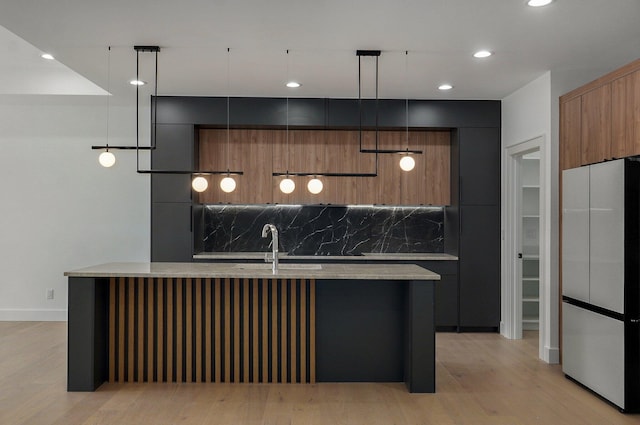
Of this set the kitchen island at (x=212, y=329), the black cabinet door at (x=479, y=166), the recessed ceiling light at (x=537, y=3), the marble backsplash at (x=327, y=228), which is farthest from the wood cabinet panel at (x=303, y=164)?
the recessed ceiling light at (x=537, y=3)

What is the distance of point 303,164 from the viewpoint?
667cm

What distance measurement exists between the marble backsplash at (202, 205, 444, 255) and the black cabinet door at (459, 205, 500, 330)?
1.97 ft

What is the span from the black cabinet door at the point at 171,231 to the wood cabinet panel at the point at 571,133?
4064 millimetres

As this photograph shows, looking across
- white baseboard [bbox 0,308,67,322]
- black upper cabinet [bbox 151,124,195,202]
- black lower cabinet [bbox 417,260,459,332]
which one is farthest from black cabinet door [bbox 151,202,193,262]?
black lower cabinet [bbox 417,260,459,332]

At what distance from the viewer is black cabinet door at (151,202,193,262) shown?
6.35m

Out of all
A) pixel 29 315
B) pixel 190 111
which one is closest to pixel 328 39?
pixel 190 111

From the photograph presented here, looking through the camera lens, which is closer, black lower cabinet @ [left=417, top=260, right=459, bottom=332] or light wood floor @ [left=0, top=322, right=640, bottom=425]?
light wood floor @ [left=0, top=322, right=640, bottom=425]

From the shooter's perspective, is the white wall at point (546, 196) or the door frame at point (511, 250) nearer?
the white wall at point (546, 196)

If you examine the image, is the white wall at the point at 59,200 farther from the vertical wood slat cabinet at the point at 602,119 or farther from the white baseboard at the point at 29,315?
the vertical wood slat cabinet at the point at 602,119

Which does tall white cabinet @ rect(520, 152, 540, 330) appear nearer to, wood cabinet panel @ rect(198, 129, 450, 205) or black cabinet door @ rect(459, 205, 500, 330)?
black cabinet door @ rect(459, 205, 500, 330)

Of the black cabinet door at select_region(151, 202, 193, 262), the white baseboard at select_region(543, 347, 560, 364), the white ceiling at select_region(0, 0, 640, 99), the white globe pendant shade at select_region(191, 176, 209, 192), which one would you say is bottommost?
the white baseboard at select_region(543, 347, 560, 364)

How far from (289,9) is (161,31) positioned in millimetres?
1095

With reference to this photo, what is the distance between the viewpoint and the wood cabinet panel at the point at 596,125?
14.4 ft

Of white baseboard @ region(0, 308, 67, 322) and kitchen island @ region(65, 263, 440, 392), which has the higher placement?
kitchen island @ region(65, 263, 440, 392)
